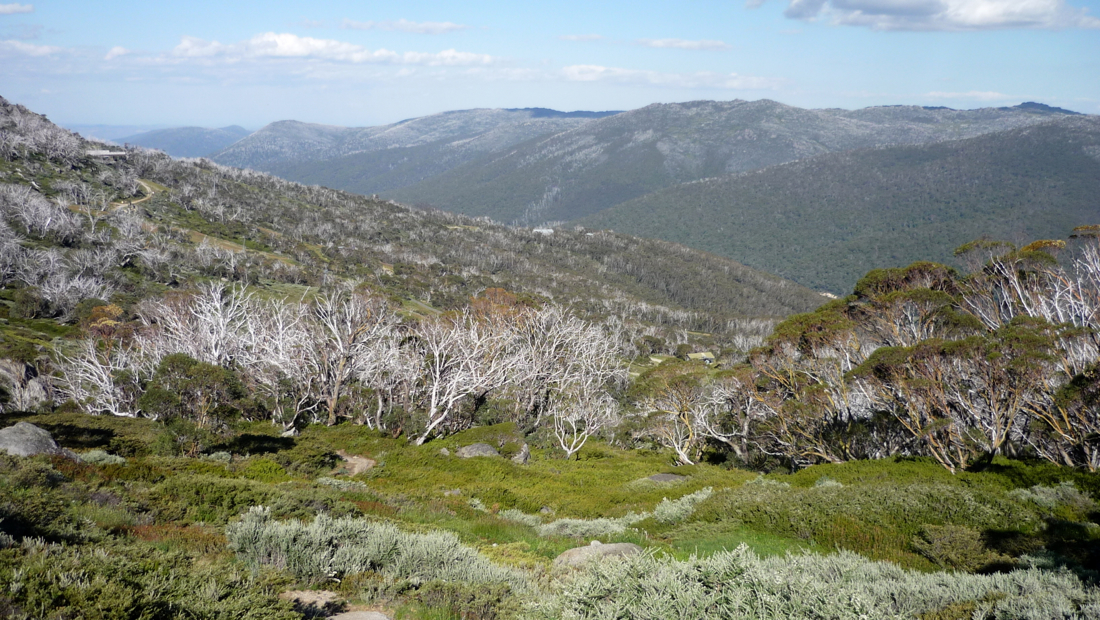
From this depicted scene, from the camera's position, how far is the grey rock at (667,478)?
20.2 metres

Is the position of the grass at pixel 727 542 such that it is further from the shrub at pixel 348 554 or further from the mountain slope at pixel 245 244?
the mountain slope at pixel 245 244

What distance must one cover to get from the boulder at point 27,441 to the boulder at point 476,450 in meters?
13.0

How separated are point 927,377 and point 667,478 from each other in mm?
9398

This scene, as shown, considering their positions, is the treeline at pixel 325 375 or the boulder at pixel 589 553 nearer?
the boulder at pixel 589 553

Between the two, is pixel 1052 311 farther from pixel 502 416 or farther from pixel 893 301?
pixel 502 416

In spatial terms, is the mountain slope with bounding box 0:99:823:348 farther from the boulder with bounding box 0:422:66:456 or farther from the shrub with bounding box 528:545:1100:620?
the shrub with bounding box 528:545:1100:620

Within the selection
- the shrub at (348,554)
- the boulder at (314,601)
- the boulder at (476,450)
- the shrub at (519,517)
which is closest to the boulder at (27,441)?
the shrub at (348,554)

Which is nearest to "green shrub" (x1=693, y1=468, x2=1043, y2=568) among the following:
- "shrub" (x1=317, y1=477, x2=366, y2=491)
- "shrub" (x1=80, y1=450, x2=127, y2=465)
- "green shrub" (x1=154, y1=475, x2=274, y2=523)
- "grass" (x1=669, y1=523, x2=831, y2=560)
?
"grass" (x1=669, y1=523, x2=831, y2=560)

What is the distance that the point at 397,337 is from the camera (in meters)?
31.8

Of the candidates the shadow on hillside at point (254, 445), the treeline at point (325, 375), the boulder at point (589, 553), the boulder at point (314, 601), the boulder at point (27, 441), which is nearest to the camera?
the boulder at point (314, 601)

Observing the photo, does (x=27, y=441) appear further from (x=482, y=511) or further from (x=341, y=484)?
(x=482, y=511)

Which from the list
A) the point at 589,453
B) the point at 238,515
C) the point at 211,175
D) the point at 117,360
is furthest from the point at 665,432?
the point at 211,175

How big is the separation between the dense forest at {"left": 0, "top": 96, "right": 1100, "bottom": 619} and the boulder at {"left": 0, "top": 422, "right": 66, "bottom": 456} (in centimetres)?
29

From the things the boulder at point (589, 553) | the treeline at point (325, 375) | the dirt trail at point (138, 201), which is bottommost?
the treeline at point (325, 375)
